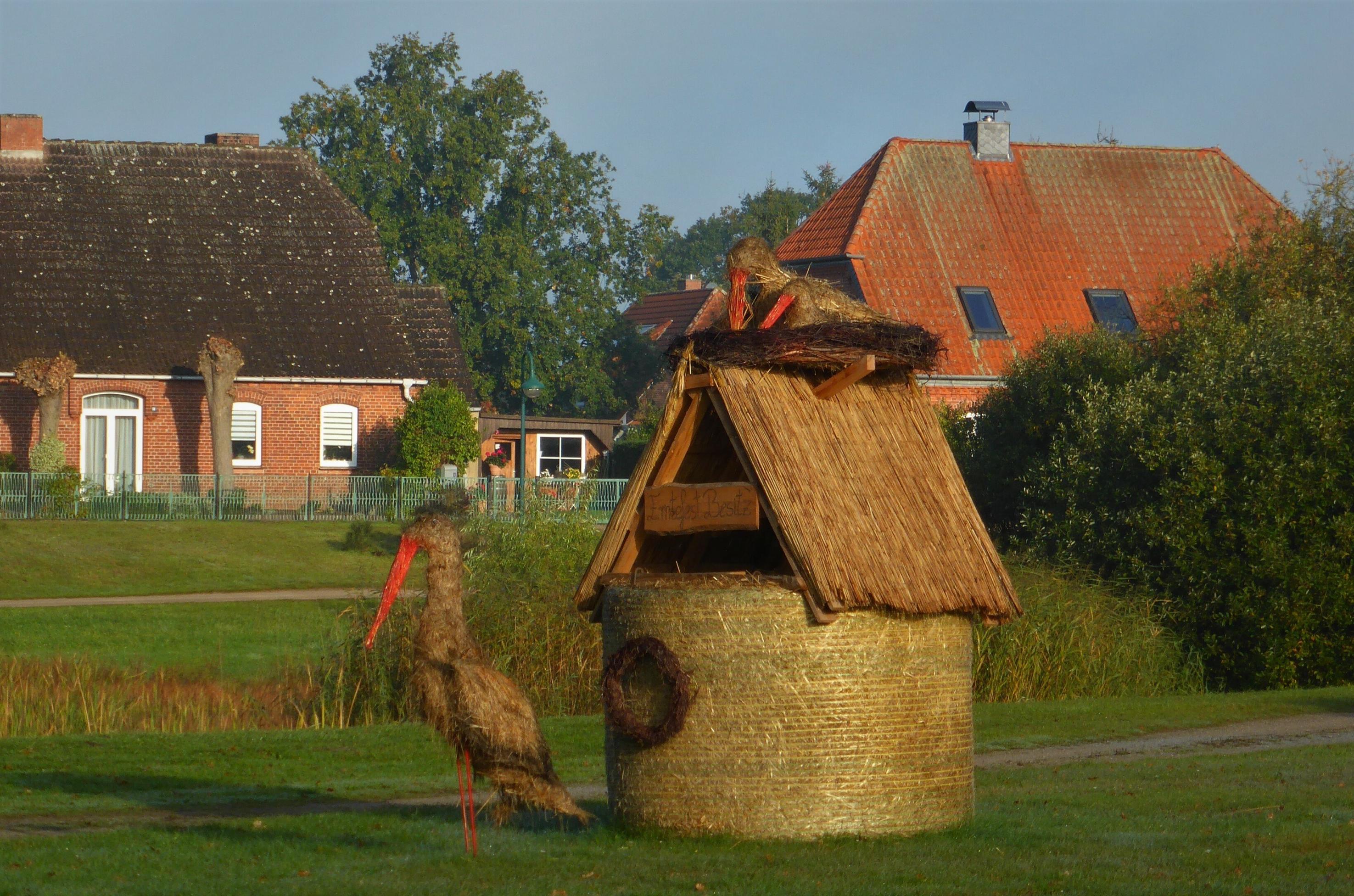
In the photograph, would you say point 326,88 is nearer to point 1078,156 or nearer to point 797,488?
point 1078,156

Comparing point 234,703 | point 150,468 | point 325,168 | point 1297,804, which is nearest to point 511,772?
point 1297,804

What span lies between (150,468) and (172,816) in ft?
83.8

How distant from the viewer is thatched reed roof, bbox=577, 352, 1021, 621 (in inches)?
370

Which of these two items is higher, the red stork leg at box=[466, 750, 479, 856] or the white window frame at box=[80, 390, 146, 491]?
the white window frame at box=[80, 390, 146, 491]

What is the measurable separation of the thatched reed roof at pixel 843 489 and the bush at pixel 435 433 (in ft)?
82.3

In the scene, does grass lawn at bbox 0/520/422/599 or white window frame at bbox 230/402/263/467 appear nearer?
grass lawn at bbox 0/520/422/599

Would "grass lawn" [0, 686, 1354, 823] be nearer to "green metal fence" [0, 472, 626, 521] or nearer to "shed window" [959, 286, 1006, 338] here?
"green metal fence" [0, 472, 626, 521]

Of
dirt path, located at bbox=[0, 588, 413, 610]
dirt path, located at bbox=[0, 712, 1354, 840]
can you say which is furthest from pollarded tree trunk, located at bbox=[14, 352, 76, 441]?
dirt path, located at bbox=[0, 712, 1354, 840]

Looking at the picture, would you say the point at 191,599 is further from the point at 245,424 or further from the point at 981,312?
the point at 981,312

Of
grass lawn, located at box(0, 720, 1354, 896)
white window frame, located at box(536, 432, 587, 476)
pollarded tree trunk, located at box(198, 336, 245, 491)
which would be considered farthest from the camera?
white window frame, located at box(536, 432, 587, 476)

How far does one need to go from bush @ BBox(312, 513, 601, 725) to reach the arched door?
1872 cm

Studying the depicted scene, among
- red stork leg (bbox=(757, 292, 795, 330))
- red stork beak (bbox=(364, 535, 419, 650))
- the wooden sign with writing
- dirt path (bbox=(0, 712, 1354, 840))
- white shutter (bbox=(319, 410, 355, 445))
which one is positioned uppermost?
white shutter (bbox=(319, 410, 355, 445))

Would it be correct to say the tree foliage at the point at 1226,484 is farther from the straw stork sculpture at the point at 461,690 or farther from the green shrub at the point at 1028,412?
the straw stork sculpture at the point at 461,690

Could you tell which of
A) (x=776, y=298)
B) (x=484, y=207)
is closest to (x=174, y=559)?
(x=776, y=298)
